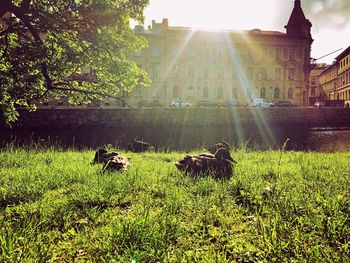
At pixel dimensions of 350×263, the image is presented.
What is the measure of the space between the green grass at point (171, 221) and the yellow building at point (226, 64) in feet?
161

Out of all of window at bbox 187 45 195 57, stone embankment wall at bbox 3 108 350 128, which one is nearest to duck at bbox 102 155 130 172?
stone embankment wall at bbox 3 108 350 128

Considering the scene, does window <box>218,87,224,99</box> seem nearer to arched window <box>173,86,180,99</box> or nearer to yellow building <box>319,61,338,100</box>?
arched window <box>173,86,180,99</box>

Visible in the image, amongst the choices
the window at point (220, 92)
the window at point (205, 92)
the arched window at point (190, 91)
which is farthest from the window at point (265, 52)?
the arched window at point (190, 91)

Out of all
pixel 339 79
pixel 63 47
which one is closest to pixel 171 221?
pixel 63 47

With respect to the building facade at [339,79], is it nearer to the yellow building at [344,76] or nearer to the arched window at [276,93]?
the yellow building at [344,76]

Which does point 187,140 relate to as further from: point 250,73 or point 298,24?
point 298,24

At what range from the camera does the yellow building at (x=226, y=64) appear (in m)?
53.6

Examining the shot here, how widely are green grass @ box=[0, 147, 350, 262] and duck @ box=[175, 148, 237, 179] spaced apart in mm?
710

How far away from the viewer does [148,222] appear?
2873 mm

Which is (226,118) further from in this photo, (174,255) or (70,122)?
(174,255)

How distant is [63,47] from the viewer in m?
7.40

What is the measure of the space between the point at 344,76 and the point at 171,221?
6899cm

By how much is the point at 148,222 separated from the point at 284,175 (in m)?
3.91

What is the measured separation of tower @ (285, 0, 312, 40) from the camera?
57.9m
